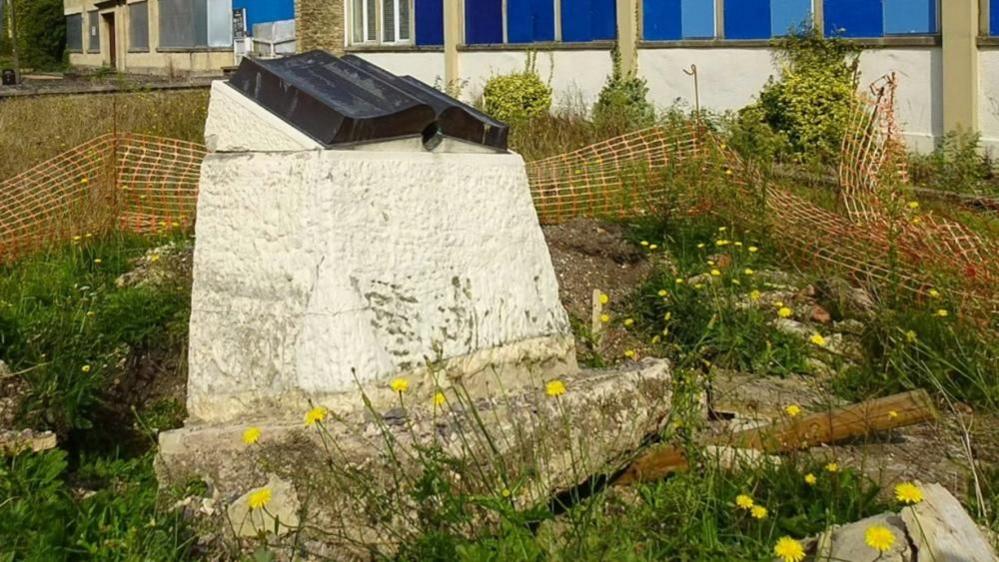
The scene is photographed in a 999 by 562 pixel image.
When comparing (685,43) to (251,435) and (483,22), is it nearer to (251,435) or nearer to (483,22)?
(483,22)

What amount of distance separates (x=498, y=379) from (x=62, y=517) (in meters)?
1.29

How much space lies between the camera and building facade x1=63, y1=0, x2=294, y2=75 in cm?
2975

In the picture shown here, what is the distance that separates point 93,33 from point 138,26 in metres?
6.73

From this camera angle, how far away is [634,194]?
709 cm

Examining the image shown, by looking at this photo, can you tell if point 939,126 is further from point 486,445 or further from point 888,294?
point 486,445

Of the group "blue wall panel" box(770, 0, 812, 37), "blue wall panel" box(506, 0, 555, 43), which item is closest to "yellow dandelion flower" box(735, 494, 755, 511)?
"blue wall panel" box(770, 0, 812, 37)

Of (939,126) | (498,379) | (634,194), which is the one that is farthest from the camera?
(939,126)

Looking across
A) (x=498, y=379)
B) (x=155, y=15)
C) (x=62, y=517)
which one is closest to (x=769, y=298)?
(x=498, y=379)

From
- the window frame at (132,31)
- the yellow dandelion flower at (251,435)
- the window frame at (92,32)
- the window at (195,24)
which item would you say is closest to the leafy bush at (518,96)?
the yellow dandelion flower at (251,435)

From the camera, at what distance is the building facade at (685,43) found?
11148 mm

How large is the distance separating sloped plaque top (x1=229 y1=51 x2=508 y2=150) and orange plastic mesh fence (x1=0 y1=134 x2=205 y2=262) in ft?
11.6

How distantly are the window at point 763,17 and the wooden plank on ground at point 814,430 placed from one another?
10.3 meters

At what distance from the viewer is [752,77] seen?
13.5 meters

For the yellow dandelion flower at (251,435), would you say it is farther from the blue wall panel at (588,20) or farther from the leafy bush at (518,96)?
the blue wall panel at (588,20)
